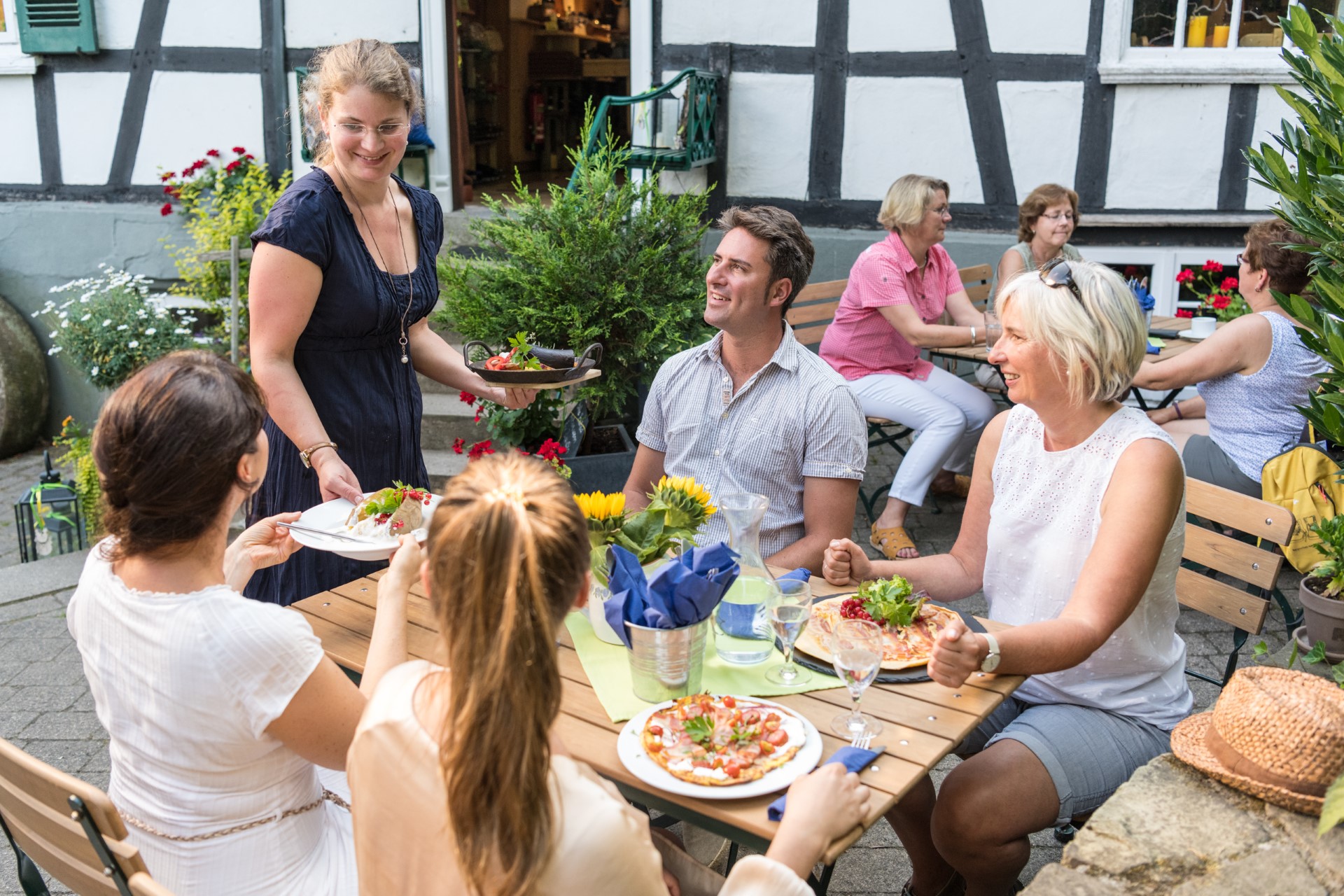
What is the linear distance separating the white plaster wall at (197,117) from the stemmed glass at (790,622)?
6.39m

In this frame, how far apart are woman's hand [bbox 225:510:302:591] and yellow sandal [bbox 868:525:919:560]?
9.76 ft

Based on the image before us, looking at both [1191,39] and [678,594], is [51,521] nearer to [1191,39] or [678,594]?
[678,594]

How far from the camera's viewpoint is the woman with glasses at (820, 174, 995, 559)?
194 inches

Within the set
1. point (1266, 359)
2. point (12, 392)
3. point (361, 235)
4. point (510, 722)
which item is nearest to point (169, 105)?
point (12, 392)

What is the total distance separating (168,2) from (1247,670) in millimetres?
7653

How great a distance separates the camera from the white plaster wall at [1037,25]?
633cm

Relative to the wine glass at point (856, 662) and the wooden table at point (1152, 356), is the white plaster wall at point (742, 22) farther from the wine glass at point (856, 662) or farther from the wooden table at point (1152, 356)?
the wine glass at point (856, 662)

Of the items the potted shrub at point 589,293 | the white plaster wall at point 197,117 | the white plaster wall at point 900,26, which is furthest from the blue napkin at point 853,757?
the white plaster wall at point 197,117

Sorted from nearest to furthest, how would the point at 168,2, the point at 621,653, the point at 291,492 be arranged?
1. the point at 621,653
2. the point at 291,492
3. the point at 168,2

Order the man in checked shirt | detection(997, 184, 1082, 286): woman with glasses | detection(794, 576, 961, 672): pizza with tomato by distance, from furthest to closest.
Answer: detection(997, 184, 1082, 286): woman with glasses → the man in checked shirt → detection(794, 576, 961, 672): pizza with tomato

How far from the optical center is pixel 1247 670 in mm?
1851

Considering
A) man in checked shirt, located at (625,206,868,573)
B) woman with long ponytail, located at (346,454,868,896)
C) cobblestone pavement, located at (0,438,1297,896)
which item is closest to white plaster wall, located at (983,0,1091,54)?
cobblestone pavement, located at (0,438,1297,896)

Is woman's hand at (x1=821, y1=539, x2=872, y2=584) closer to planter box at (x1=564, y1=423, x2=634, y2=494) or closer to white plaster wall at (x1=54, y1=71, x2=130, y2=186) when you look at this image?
planter box at (x1=564, y1=423, x2=634, y2=494)

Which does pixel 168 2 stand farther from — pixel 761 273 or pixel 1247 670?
pixel 1247 670
